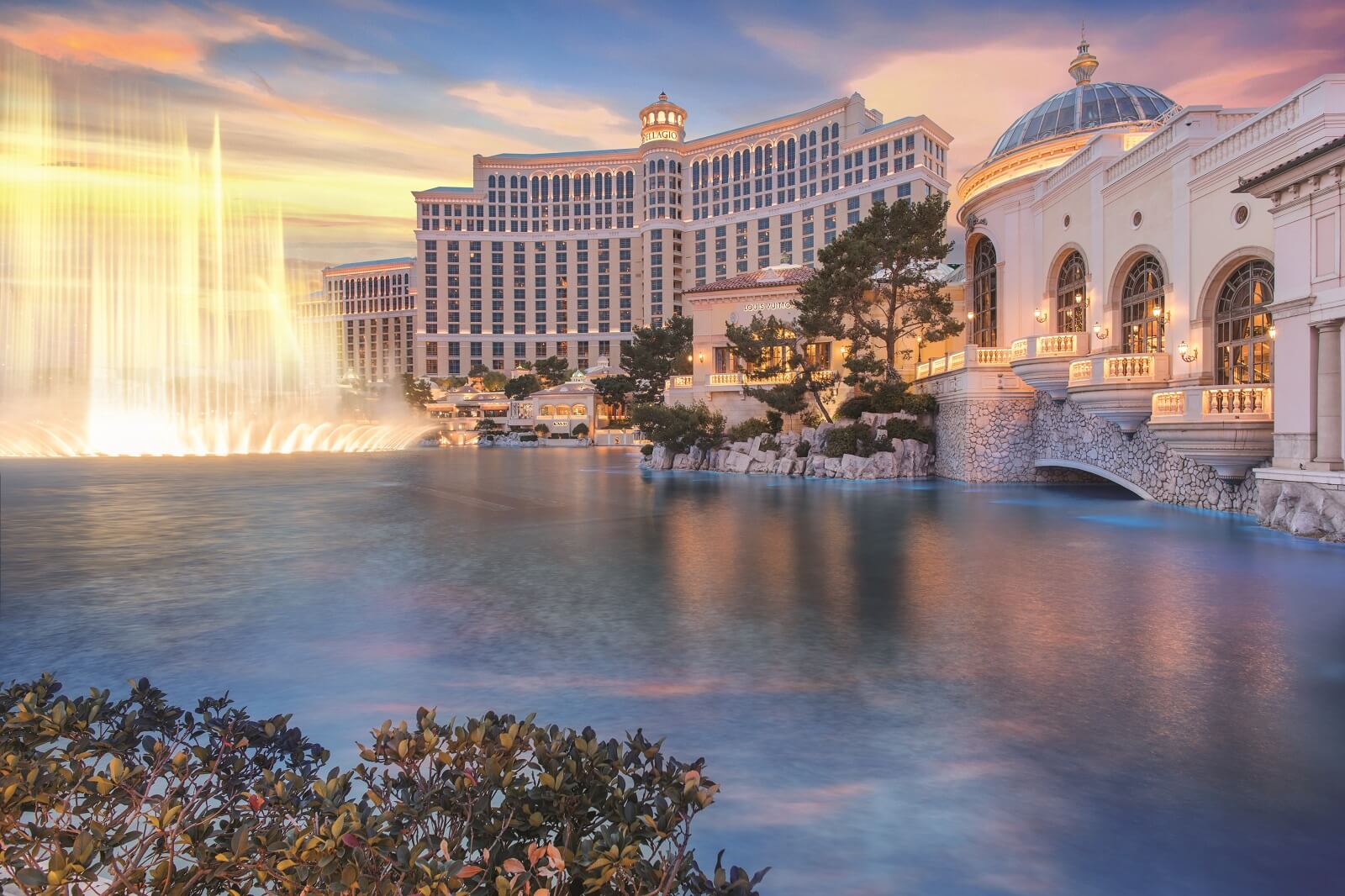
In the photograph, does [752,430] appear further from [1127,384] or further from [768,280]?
[1127,384]

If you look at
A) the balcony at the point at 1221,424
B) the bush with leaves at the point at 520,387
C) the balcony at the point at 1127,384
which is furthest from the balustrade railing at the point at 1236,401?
the bush with leaves at the point at 520,387

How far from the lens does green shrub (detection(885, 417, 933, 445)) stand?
31312mm

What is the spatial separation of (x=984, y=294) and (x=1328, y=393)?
18460 millimetres

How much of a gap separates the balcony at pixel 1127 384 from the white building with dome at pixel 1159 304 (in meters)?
0.05

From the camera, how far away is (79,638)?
28.4 feet

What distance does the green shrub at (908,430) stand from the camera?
1233 inches

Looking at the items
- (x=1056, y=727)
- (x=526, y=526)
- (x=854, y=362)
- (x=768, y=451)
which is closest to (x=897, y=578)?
(x=1056, y=727)

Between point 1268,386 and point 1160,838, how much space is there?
1541cm

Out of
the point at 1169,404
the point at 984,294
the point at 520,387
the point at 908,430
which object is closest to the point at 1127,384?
the point at 1169,404

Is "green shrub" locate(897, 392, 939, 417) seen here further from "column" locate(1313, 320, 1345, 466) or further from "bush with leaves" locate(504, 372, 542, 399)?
"bush with leaves" locate(504, 372, 542, 399)

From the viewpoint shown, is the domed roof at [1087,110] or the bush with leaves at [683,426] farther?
the bush with leaves at [683,426]

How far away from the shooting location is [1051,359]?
2370cm

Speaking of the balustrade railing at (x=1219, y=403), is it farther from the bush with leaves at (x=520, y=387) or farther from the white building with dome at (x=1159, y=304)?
the bush with leaves at (x=520, y=387)

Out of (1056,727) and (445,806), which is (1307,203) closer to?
(1056,727)
